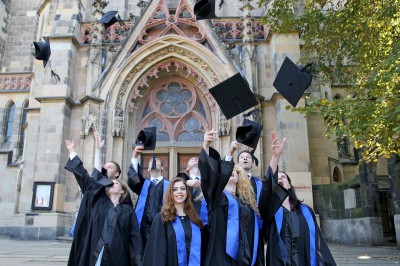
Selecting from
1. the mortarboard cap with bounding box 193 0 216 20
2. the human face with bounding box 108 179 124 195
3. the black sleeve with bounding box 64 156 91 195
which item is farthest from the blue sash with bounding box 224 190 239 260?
the mortarboard cap with bounding box 193 0 216 20

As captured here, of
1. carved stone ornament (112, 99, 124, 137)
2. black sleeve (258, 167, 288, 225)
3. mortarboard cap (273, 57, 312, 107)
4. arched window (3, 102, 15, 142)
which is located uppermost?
arched window (3, 102, 15, 142)

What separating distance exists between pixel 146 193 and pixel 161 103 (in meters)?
9.91

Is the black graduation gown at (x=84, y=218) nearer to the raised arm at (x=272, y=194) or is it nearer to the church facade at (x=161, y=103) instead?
the raised arm at (x=272, y=194)

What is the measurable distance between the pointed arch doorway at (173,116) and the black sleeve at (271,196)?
34.7 feet

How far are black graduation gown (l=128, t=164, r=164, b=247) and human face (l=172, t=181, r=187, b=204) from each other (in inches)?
69.1

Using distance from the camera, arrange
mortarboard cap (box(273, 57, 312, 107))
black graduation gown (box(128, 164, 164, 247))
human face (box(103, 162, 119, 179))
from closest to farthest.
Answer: human face (box(103, 162, 119, 179))
black graduation gown (box(128, 164, 164, 247))
mortarboard cap (box(273, 57, 312, 107))

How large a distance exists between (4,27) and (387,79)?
71.1ft

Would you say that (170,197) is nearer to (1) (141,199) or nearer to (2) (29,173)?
(1) (141,199)

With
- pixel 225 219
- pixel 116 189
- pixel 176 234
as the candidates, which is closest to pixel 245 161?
pixel 225 219

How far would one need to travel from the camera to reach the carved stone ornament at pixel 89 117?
13242 mm

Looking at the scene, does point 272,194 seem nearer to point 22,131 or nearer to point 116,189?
point 116,189

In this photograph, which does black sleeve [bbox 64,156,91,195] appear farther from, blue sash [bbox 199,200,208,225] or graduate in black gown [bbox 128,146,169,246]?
blue sash [bbox 199,200,208,225]

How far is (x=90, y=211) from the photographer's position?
4770mm

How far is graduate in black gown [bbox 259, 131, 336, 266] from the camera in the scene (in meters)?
3.90
